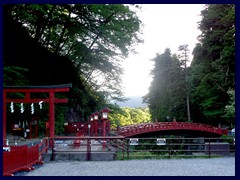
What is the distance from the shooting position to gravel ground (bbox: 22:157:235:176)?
8.97 meters

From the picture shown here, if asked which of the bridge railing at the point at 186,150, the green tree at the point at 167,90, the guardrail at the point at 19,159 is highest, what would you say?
the green tree at the point at 167,90

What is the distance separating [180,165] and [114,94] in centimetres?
1660

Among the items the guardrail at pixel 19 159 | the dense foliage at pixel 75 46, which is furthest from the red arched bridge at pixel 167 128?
the guardrail at pixel 19 159

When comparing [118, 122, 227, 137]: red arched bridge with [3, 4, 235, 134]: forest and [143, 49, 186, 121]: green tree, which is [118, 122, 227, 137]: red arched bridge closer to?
[3, 4, 235, 134]: forest

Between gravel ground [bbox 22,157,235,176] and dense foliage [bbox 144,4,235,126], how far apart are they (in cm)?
1026

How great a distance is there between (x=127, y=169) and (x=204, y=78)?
69.1 ft

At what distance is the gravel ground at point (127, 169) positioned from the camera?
8.97 metres

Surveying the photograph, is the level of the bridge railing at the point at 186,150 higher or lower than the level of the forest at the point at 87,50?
lower

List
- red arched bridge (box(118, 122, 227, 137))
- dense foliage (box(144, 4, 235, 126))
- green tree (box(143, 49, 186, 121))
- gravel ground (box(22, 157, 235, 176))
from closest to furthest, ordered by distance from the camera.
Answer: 1. gravel ground (box(22, 157, 235, 176))
2. dense foliage (box(144, 4, 235, 126))
3. red arched bridge (box(118, 122, 227, 137))
4. green tree (box(143, 49, 186, 121))

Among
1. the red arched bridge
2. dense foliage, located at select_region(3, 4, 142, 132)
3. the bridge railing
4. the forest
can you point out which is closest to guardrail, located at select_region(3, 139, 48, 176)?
the bridge railing

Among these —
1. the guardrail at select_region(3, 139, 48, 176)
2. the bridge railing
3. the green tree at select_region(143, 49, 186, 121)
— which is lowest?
the bridge railing

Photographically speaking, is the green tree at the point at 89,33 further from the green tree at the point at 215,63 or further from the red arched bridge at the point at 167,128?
the green tree at the point at 215,63

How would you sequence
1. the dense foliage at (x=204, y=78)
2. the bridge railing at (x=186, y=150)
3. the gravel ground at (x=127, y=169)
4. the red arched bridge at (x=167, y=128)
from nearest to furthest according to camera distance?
the gravel ground at (x=127, y=169)
the bridge railing at (x=186, y=150)
the dense foliage at (x=204, y=78)
the red arched bridge at (x=167, y=128)

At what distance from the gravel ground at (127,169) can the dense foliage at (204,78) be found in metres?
10.3
